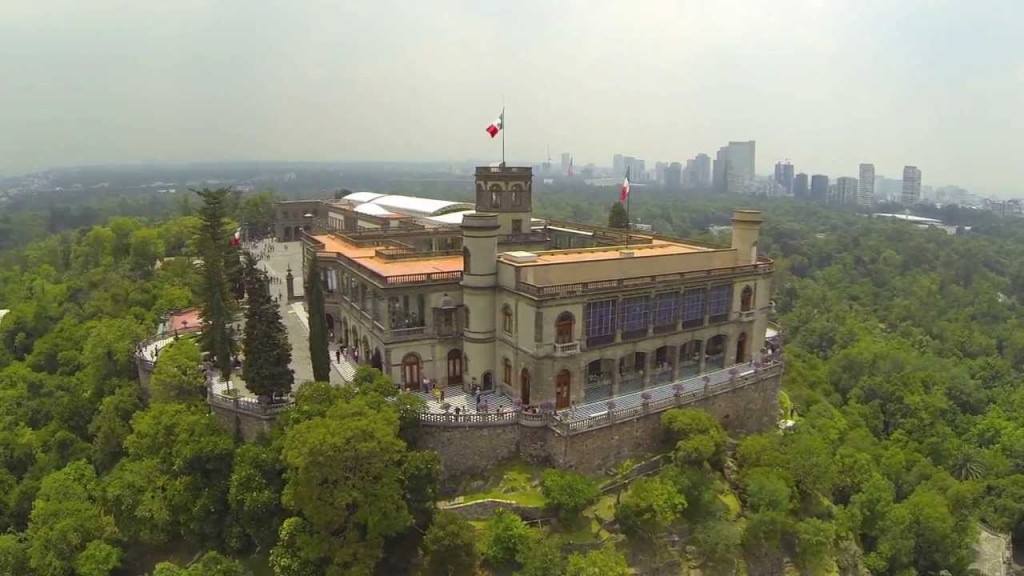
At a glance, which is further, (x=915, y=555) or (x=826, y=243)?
(x=826, y=243)

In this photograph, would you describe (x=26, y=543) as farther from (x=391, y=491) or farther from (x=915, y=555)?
(x=915, y=555)

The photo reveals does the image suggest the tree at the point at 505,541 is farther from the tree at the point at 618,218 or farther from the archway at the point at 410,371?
the tree at the point at 618,218

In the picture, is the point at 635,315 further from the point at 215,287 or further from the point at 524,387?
the point at 215,287

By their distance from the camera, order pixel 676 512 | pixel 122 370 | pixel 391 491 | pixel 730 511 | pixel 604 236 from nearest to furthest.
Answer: pixel 391 491
pixel 676 512
pixel 730 511
pixel 122 370
pixel 604 236

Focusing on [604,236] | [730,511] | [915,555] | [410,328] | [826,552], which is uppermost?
[604,236]

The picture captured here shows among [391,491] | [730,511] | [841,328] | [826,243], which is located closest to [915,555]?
[730,511]

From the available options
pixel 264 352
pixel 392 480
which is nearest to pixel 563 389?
pixel 392 480
